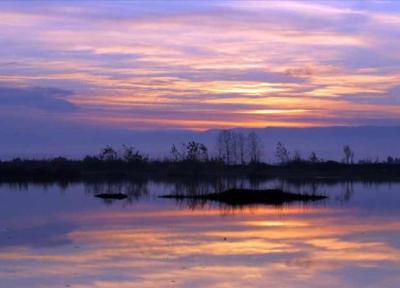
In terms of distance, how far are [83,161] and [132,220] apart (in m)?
49.1

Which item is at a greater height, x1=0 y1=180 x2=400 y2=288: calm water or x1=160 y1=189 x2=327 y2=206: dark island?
x1=160 y1=189 x2=327 y2=206: dark island

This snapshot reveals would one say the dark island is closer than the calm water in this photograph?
No

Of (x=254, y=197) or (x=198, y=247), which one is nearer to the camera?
(x=198, y=247)

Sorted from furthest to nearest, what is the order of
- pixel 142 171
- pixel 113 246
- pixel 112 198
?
pixel 142 171 → pixel 112 198 → pixel 113 246

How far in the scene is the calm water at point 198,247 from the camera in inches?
434

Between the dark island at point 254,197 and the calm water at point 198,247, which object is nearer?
the calm water at point 198,247

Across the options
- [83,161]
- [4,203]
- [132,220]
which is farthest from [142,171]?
[132,220]

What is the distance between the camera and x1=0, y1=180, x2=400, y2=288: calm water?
1102 centimetres

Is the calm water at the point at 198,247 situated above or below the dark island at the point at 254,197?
below

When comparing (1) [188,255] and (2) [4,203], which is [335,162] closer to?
(2) [4,203]

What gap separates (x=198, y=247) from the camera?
48.4ft

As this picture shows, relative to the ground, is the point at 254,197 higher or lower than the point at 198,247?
higher

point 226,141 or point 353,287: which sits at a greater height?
point 226,141

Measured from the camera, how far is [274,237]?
55.1 feet
